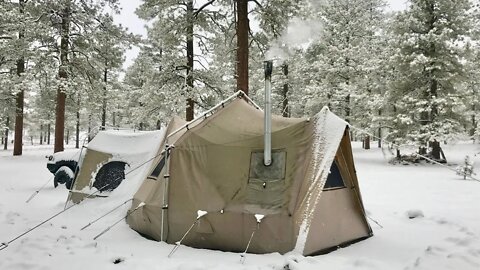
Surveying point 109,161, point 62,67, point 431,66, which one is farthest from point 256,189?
point 431,66

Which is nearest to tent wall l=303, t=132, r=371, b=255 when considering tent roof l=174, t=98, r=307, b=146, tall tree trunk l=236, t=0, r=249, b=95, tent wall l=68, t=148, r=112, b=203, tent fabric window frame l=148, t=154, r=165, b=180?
tent roof l=174, t=98, r=307, b=146

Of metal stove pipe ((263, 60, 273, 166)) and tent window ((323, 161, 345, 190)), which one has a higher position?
metal stove pipe ((263, 60, 273, 166))

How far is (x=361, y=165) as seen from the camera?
714 inches

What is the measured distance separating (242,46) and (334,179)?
20.9 feet

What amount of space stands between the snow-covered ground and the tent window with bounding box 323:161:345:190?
41.6 inches

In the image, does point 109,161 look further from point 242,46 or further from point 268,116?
point 242,46

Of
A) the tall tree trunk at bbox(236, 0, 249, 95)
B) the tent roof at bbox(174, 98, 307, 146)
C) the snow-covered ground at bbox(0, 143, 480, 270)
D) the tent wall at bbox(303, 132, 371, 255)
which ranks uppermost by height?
the tall tree trunk at bbox(236, 0, 249, 95)

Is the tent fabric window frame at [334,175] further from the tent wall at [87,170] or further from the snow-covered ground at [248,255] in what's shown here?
the tent wall at [87,170]

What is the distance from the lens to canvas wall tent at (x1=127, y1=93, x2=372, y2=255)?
5.51 m

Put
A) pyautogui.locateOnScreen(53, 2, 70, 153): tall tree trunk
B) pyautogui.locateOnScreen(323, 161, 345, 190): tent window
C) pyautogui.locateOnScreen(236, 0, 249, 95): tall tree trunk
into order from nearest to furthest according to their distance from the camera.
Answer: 1. pyautogui.locateOnScreen(323, 161, 345, 190): tent window
2. pyautogui.locateOnScreen(236, 0, 249, 95): tall tree trunk
3. pyautogui.locateOnScreen(53, 2, 70, 153): tall tree trunk

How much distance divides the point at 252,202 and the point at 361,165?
45.2 feet

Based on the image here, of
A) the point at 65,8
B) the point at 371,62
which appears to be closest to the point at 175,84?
the point at 65,8

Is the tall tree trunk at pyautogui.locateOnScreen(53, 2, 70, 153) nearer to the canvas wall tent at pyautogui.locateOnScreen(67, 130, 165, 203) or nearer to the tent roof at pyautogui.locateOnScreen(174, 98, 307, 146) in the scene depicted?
the canvas wall tent at pyautogui.locateOnScreen(67, 130, 165, 203)

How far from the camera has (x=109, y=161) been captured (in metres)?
9.15
